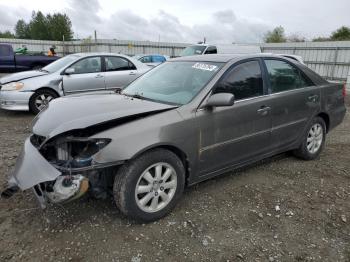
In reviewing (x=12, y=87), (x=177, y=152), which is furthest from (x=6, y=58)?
(x=177, y=152)

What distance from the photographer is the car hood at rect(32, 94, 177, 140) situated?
2850mm

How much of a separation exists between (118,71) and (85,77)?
959 millimetres

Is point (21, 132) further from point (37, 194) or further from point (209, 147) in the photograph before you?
point (209, 147)

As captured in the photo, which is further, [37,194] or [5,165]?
[5,165]

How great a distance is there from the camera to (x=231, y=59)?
3.79 metres

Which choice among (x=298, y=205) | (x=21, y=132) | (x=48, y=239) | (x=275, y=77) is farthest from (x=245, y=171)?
(x=21, y=132)

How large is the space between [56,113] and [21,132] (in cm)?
358

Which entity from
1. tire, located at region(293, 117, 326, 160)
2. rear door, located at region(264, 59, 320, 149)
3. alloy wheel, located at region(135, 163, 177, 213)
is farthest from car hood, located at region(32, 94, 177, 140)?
tire, located at region(293, 117, 326, 160)

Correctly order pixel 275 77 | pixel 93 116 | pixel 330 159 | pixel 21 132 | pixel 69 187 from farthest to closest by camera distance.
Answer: pixel 21 132, pixel 330 159, pixel 275 77, pixel 93 116, pixel 69 187

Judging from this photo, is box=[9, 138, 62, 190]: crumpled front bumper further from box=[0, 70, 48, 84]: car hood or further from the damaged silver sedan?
box=[0, 70, 48, 84]: car hood

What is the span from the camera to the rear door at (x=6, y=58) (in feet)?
48.2

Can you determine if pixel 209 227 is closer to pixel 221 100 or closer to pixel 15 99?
pixel 221 100

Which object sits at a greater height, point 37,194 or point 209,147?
point 209,147

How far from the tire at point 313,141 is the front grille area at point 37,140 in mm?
3509
